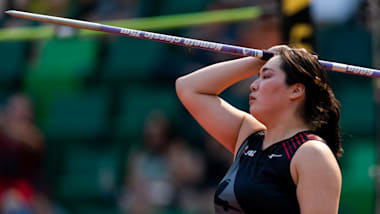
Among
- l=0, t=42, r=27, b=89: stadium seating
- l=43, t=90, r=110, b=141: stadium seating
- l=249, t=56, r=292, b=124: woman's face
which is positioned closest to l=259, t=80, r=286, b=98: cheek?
l=249, t=56, r=292, b=124: woman's face

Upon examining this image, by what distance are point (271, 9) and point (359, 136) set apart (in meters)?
1.42

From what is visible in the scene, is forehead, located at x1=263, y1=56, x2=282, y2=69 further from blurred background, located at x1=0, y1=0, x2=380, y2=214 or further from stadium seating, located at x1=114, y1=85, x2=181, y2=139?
stadium seating, located at x1=114, y1=85, x2=181, y2=139

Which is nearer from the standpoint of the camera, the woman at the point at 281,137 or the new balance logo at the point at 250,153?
the woman at the point at 281,137

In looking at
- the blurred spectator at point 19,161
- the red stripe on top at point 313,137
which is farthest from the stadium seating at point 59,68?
the red stripe on top at point 313,137

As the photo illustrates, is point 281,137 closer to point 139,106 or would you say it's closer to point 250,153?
point 250,153

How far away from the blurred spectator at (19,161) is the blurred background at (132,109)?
1cm

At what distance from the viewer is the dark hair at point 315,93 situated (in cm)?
261

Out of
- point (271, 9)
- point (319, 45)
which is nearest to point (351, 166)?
point (319, 45)

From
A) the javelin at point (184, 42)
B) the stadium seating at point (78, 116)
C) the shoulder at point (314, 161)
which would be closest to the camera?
the shoulder at point (314, 161)

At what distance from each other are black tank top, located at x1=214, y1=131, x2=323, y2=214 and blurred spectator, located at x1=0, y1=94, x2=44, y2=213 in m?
4.88

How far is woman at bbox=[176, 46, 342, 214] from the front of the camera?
2.36 meters

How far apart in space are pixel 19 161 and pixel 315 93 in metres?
5.11

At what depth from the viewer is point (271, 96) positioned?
8.62 ft

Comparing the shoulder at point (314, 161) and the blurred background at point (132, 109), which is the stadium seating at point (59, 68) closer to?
the blurred background at point (132, 109)
